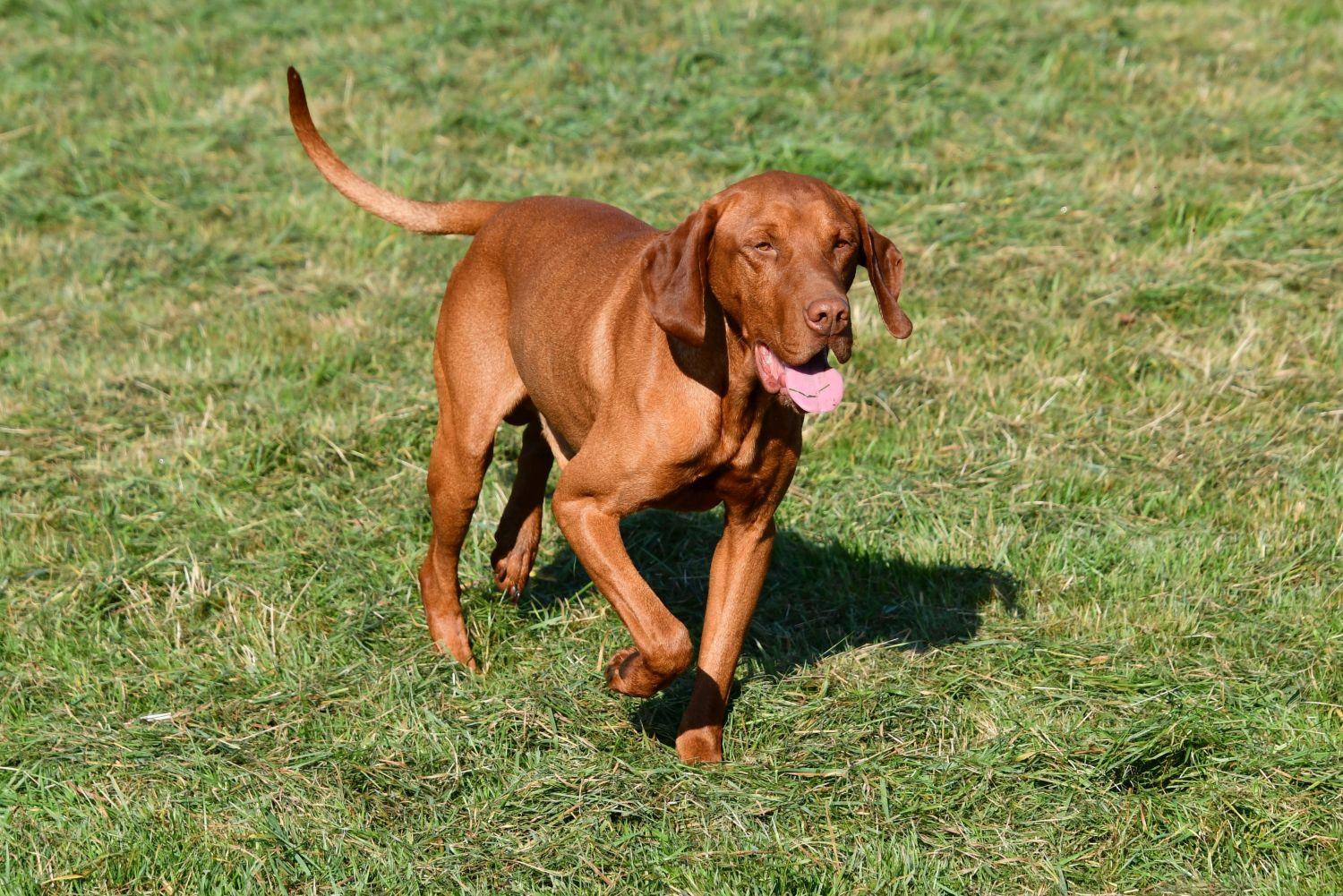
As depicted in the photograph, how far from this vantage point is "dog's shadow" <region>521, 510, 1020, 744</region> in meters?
5.01

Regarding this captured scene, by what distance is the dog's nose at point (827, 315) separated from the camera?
3.74m

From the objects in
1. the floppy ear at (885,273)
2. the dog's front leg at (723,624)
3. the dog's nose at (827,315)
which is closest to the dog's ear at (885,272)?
the floppy ear at (885,273)

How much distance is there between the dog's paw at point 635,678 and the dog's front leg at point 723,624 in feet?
1.03

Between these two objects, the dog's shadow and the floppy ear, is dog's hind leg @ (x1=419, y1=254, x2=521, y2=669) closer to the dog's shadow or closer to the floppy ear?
the dog's shadow

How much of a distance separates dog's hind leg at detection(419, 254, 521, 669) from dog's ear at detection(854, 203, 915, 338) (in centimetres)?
144

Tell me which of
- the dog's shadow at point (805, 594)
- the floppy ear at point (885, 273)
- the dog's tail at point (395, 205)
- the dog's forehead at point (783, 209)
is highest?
the dog's forehead at point (783, 209)

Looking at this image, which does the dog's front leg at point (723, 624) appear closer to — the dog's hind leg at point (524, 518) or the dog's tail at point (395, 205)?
the dog's hind leg at point (524, 518)

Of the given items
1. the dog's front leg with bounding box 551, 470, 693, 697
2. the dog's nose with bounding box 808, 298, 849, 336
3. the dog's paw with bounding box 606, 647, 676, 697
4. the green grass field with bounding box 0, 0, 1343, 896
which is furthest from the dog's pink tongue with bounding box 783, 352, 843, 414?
the green grass field with bounding box 0, 0, 1343, 896

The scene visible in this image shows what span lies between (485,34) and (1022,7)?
153 inches

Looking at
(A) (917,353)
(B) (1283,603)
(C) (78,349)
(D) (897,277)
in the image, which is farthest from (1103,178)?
(C) (78,349)

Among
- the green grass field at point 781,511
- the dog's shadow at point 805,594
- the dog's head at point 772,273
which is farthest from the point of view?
the dog's shadow at point 805,594

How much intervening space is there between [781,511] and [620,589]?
1720 mm

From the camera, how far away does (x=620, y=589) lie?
4.22 m

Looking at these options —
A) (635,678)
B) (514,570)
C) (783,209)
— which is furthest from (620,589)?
(514,570)
